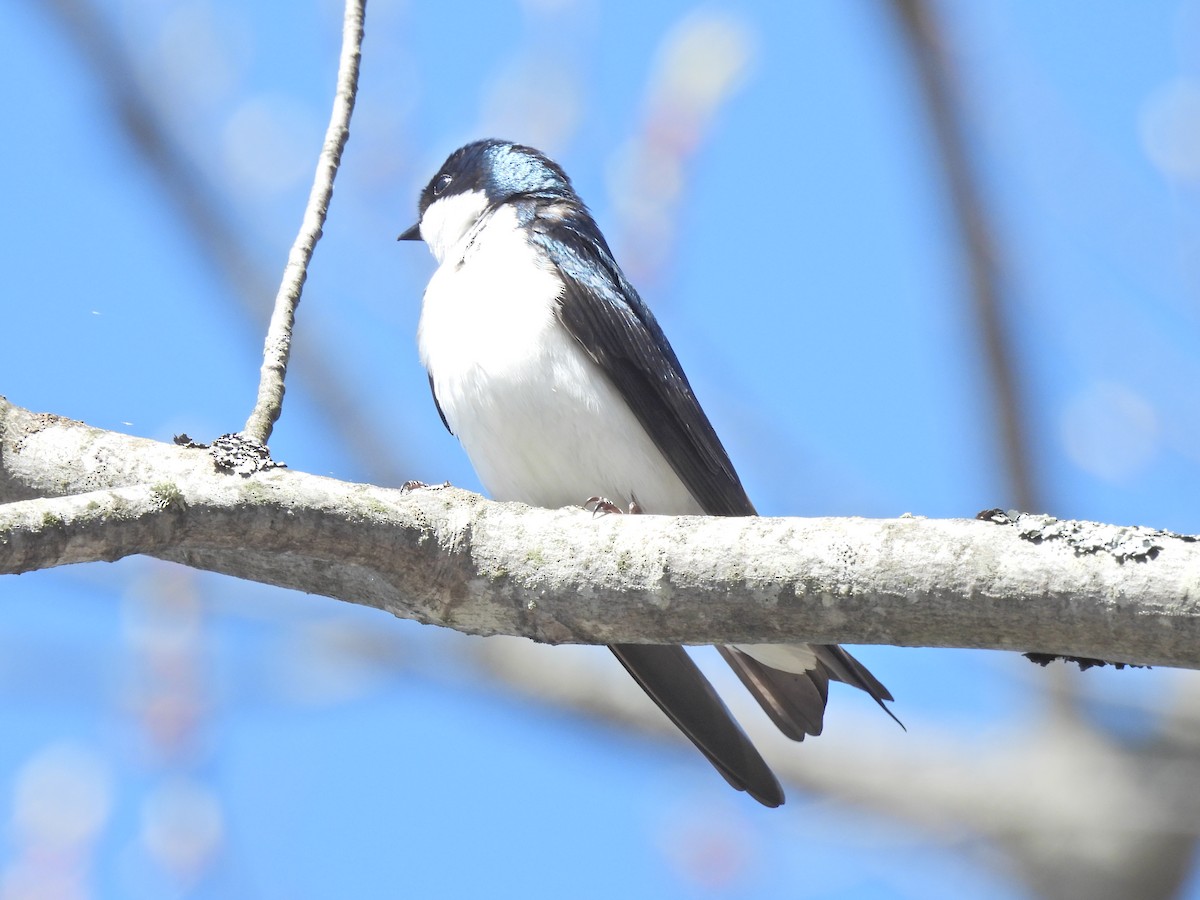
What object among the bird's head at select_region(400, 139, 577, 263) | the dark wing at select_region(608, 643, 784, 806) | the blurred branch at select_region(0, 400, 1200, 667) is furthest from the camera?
the bird's head at select_region(400, 139, 577, 263)

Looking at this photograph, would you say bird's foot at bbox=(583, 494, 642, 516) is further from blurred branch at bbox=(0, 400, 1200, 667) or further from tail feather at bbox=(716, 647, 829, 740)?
blurred branch at bbox=(0, 400, 1200, 667)

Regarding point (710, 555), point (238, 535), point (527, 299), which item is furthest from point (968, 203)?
point (238, 535)

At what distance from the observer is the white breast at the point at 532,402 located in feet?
11.1

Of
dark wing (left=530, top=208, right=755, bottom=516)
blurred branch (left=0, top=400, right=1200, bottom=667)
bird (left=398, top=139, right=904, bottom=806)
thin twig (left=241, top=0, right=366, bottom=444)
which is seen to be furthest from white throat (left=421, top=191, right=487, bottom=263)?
blurred branch (left=0, top=400, right=1200, bottom=667)

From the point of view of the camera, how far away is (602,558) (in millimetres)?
2018

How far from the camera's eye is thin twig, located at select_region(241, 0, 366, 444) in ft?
8.02

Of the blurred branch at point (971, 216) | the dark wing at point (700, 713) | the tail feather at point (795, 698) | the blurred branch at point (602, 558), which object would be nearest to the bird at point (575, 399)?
the tail feather at point (795, 698)

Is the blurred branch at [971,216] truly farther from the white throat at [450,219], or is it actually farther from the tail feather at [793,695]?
the white throat at [450,219]

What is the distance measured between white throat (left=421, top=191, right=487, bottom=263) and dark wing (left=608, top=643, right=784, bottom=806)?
176cm

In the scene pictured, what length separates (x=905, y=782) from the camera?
564 cm

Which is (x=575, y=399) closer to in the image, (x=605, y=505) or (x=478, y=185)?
(x=605, y=505)

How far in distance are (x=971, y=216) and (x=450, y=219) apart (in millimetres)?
1841

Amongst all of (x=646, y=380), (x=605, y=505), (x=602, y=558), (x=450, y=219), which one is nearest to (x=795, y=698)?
(x=605, y=505)

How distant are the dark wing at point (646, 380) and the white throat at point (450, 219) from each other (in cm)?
79
